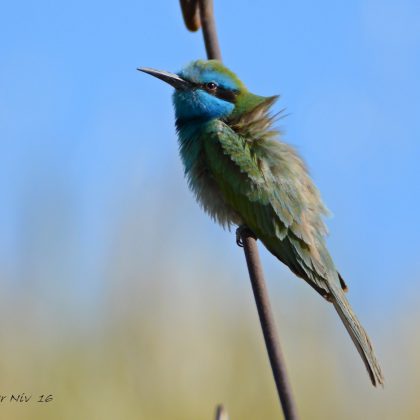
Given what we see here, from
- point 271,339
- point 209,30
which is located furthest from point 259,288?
point 209,30

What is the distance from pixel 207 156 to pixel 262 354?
3.01 feet

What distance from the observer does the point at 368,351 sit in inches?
97.0

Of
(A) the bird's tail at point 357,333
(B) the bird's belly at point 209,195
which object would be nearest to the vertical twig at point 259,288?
(A) the bird's tail at point 357,333

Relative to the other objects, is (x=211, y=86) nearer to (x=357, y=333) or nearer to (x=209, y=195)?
(x=209, y=195)

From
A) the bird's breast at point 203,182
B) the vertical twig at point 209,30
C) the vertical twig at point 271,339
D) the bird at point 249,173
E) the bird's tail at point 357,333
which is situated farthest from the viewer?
the bird's breast at point 203,182

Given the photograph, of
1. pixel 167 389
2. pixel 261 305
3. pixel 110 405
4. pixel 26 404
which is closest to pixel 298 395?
pixel 167 389

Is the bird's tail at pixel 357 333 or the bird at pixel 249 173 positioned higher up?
the bird at pixel 249 173

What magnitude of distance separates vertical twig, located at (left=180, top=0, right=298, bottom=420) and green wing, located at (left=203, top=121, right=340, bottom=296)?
1.01 metres

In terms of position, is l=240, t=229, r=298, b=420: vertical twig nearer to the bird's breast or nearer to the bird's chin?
the bird's breast

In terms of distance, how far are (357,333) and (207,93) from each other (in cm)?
101

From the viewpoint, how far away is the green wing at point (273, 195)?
281 centimetres

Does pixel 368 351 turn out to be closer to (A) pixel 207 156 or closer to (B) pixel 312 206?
(B) pixel 312 206

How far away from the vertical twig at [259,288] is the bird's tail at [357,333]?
714 millimetres

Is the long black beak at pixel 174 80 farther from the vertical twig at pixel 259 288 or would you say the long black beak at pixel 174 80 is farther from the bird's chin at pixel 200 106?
the vertical twig at pixel 259 288
